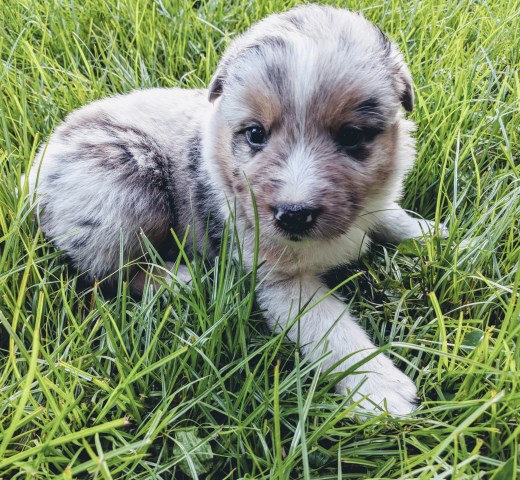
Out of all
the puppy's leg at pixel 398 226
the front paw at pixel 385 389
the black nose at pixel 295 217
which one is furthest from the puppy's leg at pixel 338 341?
the puppy's leg at pixel 398 226

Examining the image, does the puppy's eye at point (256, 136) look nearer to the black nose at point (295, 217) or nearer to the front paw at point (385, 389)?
the black nose at point (295, 217)

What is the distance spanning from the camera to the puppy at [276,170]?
2486 mm

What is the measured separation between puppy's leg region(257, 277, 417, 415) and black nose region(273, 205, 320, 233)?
0.32m

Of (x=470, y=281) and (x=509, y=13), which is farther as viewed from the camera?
(x=509, y=13)

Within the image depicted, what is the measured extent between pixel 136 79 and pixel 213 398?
8.49 feet

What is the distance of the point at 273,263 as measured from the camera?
2910 mm

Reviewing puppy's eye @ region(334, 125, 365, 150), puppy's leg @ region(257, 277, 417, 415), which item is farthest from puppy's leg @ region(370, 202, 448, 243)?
puppy's eye @ region(334, 125, 365, 150)

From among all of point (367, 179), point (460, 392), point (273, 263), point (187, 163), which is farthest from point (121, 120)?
point (460, 392)

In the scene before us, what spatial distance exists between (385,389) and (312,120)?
1221mm

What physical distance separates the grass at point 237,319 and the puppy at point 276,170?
0.56 feet

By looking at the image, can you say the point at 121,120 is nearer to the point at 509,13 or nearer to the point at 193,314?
the point at 193,314

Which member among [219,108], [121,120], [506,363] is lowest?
[506,363]

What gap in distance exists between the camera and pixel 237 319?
8.43ft

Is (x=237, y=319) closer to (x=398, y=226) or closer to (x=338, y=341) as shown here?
(x=338, y=341)
